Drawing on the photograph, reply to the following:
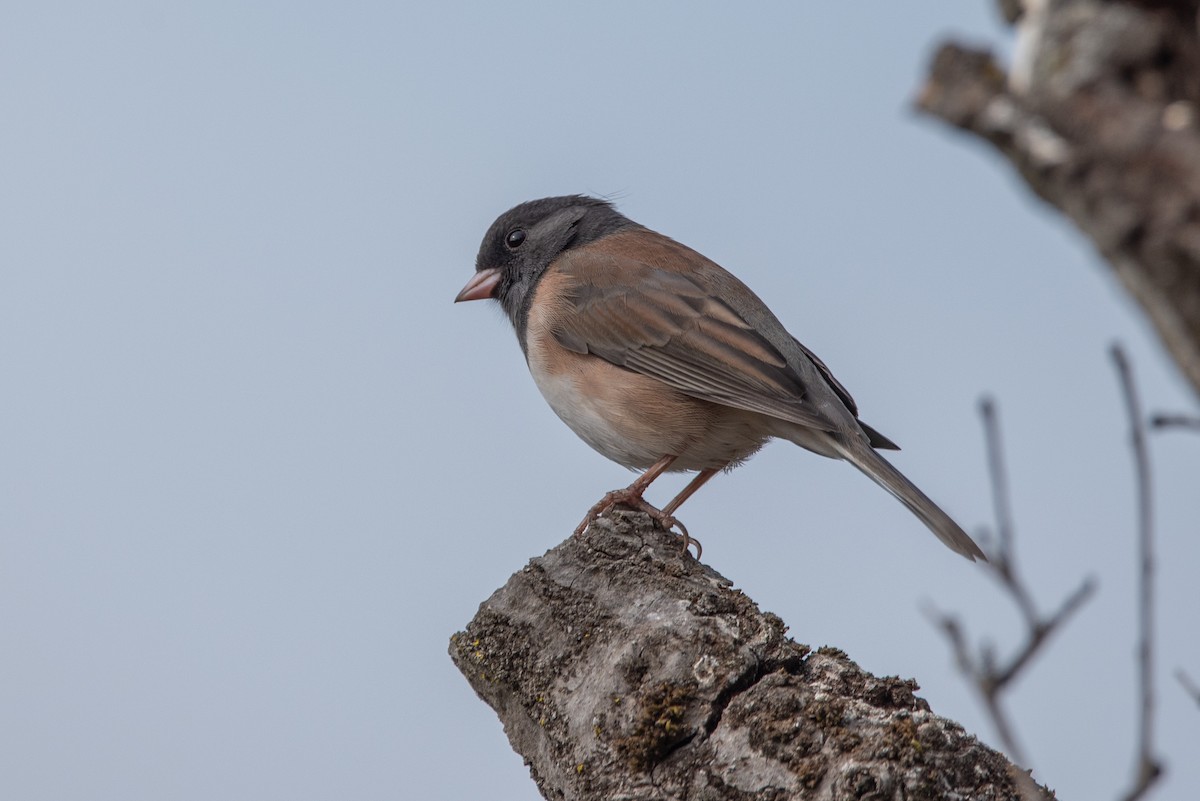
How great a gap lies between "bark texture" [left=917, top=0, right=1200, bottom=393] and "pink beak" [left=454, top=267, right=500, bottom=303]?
3827 mm

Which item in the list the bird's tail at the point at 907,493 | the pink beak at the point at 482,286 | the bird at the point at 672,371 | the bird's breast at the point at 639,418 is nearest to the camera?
the bird's tail at the point at 907,493

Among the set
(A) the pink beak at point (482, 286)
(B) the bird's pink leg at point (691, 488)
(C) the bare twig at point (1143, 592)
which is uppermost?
(A) the pink beak at point (482, 286)

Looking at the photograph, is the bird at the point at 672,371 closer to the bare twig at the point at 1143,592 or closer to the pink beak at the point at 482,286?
the pink beak at the point at 482,286

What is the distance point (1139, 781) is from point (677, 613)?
4.61 feet

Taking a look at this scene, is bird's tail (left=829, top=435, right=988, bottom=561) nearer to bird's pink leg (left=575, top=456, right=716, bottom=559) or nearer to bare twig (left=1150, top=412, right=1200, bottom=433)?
bird's pink leg (left=575, top=456, right=716, bottom=559)

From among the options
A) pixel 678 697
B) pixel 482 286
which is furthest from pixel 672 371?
pixel 678 697

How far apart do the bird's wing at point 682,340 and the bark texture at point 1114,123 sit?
2679 millimetres

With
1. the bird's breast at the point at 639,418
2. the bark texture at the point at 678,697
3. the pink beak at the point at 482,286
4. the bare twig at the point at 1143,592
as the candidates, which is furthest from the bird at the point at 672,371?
the bare twig at the point at 1143,592

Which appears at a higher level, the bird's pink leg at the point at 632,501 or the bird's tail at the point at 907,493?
the bird's pink leg at the point at 632,501

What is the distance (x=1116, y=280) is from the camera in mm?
925

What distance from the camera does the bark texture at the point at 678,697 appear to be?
196 cm

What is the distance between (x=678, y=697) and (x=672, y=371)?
6.07ft

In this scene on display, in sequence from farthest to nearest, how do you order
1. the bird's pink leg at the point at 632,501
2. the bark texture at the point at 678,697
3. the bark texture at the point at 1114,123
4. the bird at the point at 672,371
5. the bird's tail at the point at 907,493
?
the bird at the point at 672,371 < the bird's pink leg at the point at 632,501 < the bird's tail at the point at 907,493 < the bark texture at the point at 678,697 < the bark texture at the point at 1114,123

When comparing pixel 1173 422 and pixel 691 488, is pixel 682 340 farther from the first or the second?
pixel 1173 422
